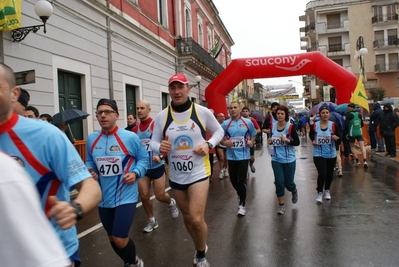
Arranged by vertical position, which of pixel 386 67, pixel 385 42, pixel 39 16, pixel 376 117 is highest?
pixel 385 42

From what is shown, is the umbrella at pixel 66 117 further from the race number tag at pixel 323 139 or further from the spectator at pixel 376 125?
the spectator at pixel 376 125

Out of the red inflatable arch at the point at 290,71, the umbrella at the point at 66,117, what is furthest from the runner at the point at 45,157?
the red inflatable arch at the point at 290,71

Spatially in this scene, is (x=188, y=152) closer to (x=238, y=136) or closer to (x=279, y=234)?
(x=279, y=234)

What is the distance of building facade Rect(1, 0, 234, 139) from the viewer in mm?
9023

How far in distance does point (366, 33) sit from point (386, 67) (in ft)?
17.8

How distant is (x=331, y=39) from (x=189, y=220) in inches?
2142

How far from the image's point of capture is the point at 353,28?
50625 millimetres

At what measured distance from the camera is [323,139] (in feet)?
23.2

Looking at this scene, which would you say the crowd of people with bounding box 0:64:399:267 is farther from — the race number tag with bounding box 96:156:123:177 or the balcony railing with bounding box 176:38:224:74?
the balcony railing with bounding box 176:38:224:74

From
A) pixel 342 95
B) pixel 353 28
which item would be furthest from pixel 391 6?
pixel 342 95

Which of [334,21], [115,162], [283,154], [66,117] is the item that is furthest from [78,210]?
[334,21]

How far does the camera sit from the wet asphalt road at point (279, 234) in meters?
4.23

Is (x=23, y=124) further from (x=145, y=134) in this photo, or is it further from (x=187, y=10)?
(x=187, y=10)

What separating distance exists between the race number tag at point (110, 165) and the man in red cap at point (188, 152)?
456 mm
